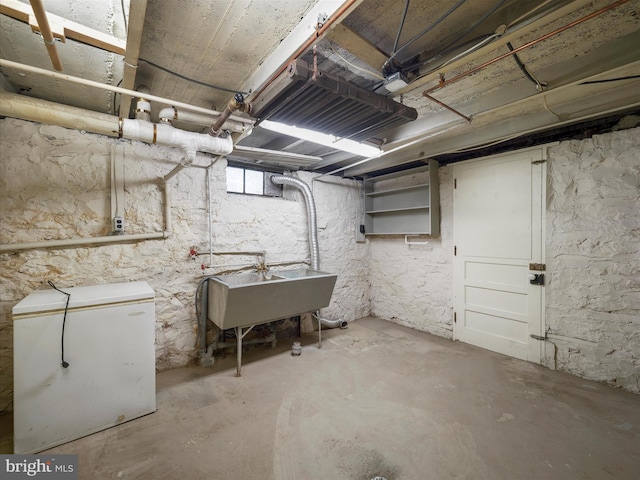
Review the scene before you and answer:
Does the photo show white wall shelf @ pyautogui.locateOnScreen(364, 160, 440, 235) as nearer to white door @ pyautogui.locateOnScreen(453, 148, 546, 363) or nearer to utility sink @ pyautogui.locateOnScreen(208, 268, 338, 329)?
white door @ pyautogui.locateOnScreen(453, 148, 546, 363)

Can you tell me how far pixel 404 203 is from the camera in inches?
149

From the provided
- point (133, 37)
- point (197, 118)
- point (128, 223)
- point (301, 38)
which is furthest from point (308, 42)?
point (128, 223)

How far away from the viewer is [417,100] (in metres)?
2.06

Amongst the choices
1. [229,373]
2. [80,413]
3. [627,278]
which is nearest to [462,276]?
[627,278]

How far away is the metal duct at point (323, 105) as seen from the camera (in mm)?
1342

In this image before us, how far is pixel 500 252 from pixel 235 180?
3074mm

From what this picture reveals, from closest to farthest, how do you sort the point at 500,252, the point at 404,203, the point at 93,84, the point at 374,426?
1. the point at 93,84
2. the point at 374,426
3. the point at 500,252
4. the point at 404,203

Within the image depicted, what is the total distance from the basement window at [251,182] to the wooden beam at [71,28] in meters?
1.98

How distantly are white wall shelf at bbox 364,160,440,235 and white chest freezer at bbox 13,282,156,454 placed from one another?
301cm

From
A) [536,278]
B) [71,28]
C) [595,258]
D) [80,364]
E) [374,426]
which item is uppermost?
[71,28]

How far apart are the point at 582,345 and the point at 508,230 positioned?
1.17 meters

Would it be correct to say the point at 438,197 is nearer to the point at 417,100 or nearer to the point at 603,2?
the point at 417,100

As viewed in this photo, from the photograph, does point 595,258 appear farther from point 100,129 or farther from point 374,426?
point 100,129

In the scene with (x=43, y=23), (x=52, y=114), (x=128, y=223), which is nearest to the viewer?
(x=43, y=23)
